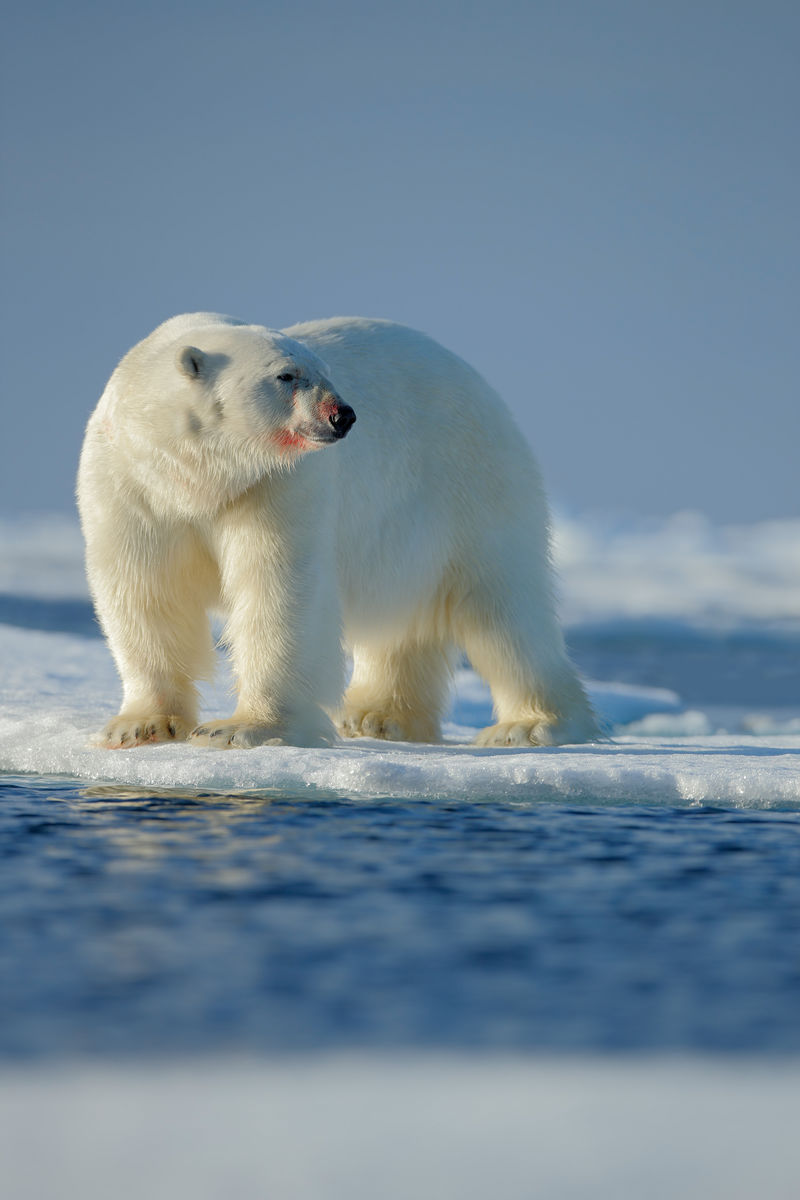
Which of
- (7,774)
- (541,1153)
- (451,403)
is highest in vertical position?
(451,403)

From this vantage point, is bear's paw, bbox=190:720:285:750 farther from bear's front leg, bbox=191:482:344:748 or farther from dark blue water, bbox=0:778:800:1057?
A: dark blue water, bbox=0:778:800:1057

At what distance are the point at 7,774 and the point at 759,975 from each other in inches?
103

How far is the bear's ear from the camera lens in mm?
3732

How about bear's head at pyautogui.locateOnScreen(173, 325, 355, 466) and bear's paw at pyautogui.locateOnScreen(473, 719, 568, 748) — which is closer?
bear's head at pyautogui.locateOnScreen(173, 325, 355, 466)

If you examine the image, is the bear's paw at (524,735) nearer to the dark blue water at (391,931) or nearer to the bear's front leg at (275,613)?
the bear's front leg at (275,613)

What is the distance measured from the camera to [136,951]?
1.80 m

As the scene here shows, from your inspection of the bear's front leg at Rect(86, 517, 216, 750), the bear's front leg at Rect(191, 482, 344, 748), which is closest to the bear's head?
the bear's front leg at Rect(191, 482, 344, 748)

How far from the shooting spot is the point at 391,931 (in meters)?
1.92

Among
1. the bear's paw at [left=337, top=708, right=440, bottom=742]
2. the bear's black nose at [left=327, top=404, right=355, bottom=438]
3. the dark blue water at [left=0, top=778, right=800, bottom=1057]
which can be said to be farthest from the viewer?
the bear's paw at [left=337, top=708, right=440, bottom=742]

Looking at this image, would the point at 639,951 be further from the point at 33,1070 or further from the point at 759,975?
the point at 33,1070

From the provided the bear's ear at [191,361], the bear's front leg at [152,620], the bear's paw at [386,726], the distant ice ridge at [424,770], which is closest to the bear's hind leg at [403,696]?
the bear's paw at [386,726]

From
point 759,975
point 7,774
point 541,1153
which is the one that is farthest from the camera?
point 7,774

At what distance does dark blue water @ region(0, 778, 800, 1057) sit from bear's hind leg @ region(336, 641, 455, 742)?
2.28 m

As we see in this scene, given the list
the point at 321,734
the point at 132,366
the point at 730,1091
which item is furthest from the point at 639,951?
the point at 132,366
